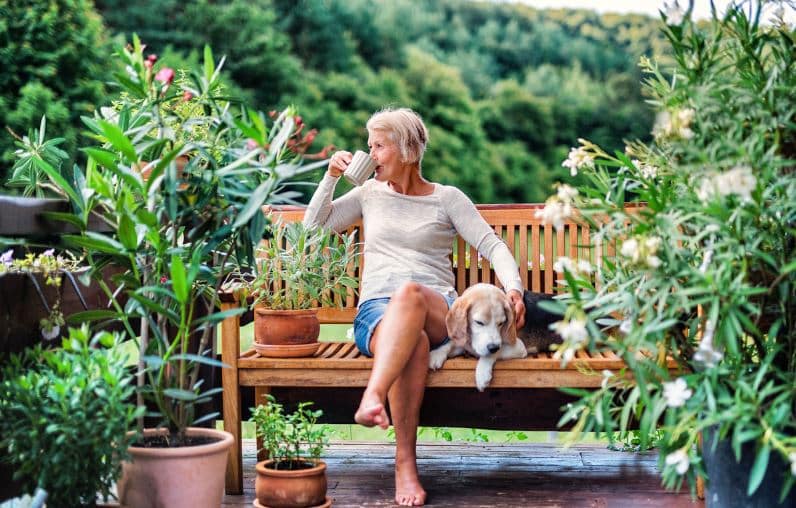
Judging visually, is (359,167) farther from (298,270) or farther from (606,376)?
(606,376)

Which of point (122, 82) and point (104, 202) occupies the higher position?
point (122, 82)

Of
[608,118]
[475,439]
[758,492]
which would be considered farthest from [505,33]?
[758,492]

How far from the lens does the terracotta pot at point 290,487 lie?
2553 millimetres

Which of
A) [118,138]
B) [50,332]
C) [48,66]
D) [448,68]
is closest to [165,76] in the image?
[118,138]

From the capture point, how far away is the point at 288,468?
2.65 metres

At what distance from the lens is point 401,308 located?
2.77 meters

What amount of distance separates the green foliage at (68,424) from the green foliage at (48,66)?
548 centimetres

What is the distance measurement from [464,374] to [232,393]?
29.0 inches

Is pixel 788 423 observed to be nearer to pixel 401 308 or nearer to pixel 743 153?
pixel 743 153

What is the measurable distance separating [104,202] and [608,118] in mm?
7973

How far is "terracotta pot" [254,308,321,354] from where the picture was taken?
293 centimetres

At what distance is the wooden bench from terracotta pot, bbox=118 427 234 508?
600mm

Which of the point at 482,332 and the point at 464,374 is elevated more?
the point at 482,332

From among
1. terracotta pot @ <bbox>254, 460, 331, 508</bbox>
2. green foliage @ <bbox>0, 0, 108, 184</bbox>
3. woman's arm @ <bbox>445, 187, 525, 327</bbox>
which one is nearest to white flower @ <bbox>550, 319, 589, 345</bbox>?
terracotta pot @ <bbox>254, 460, 331, 508</bbox>
